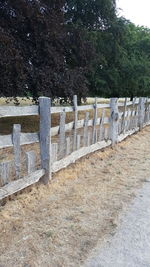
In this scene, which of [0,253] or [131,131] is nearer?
[0,253]

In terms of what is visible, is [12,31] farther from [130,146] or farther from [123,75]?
[123,75]

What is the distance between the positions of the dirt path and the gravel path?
121 millimetres

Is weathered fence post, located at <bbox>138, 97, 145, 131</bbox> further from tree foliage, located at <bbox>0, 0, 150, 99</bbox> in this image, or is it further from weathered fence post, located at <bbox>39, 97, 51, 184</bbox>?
weathered fence post, located at <bbox>39, 97, 51, 184</bbox>

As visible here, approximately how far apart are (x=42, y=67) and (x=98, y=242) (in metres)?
6.88

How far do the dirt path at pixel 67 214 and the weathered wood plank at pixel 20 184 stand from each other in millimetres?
156

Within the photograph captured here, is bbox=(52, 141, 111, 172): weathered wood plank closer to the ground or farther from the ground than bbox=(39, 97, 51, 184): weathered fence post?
closer to the ground

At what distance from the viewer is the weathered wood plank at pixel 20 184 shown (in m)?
4.19

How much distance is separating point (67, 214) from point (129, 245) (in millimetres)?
1043

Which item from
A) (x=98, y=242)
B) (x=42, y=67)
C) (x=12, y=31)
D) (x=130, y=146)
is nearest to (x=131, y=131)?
(x=130, y=146)

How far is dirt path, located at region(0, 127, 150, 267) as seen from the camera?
10.7 ft

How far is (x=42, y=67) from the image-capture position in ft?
31.3

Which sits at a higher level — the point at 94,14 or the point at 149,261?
the point at 94,14

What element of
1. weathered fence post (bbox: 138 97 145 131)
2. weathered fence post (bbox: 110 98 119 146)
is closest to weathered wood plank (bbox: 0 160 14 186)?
weathered fence post (bbox: 110 98 119 146)

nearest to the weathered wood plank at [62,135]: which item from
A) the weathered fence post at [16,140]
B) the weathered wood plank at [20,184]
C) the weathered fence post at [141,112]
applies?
the weathered wood plank at [20,184]
